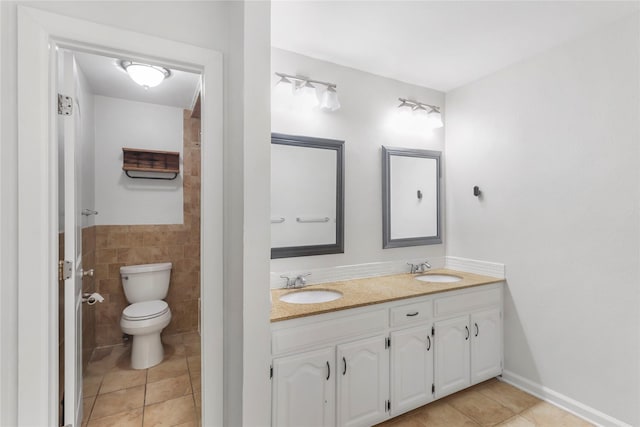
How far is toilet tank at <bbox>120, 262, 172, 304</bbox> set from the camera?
2812 mm

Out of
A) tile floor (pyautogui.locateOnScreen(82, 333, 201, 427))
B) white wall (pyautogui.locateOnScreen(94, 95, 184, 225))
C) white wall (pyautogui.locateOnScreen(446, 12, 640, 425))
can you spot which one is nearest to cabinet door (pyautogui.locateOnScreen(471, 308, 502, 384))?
white wall (pyautogui.locateOnScreen(446, 12, 640, 425))

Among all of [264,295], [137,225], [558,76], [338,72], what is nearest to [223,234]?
[264,295]

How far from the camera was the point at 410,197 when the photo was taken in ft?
8.80

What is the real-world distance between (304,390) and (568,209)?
203cm

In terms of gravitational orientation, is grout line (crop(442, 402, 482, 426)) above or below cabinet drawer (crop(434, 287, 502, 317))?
below

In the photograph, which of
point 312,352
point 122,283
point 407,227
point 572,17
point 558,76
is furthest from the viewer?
point 122,283

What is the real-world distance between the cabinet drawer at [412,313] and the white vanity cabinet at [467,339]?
77 mm

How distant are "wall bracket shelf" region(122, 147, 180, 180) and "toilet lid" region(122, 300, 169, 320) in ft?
4.03

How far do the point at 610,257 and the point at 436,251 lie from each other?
3.89 feet

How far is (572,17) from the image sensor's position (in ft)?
5.87

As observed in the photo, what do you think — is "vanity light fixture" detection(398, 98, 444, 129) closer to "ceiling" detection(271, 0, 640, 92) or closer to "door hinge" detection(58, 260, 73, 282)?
"ceiling" detection(271, 0, 640, 92)

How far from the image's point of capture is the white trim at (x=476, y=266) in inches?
96.6

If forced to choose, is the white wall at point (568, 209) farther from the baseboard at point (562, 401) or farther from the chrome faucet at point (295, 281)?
the chrome faucet at point (295, 281)

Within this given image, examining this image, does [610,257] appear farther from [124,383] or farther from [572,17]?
[124,383]
